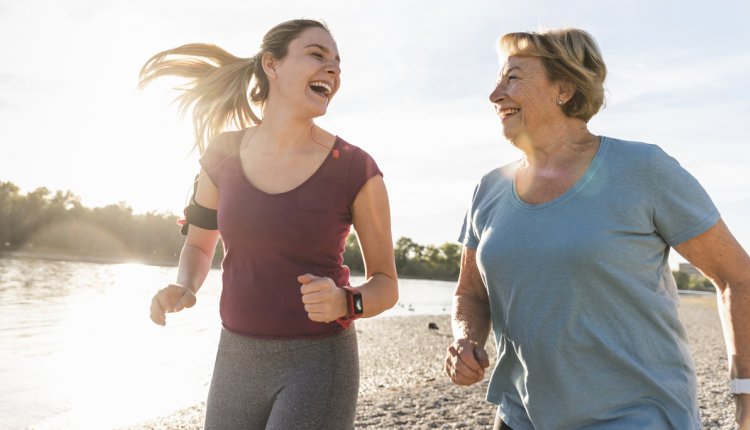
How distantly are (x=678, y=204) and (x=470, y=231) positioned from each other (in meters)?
0.89

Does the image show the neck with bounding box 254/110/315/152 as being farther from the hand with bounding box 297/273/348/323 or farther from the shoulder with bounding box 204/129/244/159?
the hand with bounding box 297/273/348/323

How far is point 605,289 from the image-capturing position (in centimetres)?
213

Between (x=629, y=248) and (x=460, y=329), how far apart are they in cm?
75

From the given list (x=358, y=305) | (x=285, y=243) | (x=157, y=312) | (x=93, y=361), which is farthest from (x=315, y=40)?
(x=93, y=361)

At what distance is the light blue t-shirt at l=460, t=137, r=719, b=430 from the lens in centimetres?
211

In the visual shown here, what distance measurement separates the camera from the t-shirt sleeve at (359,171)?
2566 mm

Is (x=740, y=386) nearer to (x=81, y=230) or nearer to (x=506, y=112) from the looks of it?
(x=506, y=112)

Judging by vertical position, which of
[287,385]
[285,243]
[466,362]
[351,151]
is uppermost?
[351,151]

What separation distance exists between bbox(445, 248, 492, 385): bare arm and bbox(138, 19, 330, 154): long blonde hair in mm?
1278

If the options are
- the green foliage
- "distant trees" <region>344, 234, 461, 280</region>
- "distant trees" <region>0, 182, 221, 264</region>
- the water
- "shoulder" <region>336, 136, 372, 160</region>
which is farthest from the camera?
the green foliage

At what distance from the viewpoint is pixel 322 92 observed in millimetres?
2830

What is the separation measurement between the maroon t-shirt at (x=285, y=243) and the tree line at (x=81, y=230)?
72893mm

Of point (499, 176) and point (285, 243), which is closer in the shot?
point (285, 243)

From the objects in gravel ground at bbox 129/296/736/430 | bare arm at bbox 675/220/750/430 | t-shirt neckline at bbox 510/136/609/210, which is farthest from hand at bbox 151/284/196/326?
gravel ground at bbox 129/296/736/430
